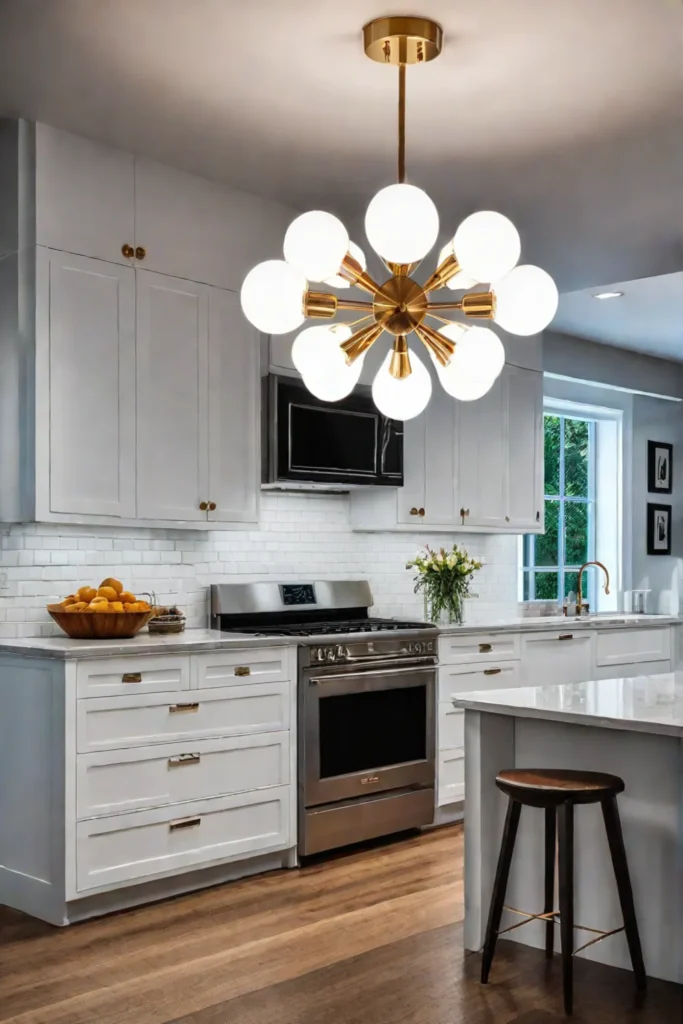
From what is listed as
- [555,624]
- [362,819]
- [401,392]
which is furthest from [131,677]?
[555,624]

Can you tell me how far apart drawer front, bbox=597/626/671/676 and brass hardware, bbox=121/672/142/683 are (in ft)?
10.0

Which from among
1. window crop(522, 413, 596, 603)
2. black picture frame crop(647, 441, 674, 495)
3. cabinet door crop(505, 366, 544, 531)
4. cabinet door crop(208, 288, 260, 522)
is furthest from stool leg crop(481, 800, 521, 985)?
black picture frame crop(647, 441, 674, 495)

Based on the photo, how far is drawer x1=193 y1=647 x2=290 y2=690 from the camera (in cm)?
409

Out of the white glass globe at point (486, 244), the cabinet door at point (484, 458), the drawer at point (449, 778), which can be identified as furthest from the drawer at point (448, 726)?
the white glass globe at point (486, 244)

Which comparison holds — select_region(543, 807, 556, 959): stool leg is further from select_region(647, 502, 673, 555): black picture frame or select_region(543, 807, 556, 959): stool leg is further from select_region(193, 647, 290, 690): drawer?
select_region(647, 502, 673, 555): black picture frame

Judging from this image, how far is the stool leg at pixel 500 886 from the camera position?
122 inches

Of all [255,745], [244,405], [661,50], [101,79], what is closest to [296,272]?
[101,79]

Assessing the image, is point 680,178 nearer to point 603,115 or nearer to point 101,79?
point 603,115

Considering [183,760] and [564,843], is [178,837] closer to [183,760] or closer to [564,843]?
[183,760]

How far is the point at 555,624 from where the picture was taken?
5.72 metres

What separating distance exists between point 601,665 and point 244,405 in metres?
2.68

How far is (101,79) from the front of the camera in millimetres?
3570

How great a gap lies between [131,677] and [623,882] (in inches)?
70.9

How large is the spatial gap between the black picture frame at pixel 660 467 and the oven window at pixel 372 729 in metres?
3.81
